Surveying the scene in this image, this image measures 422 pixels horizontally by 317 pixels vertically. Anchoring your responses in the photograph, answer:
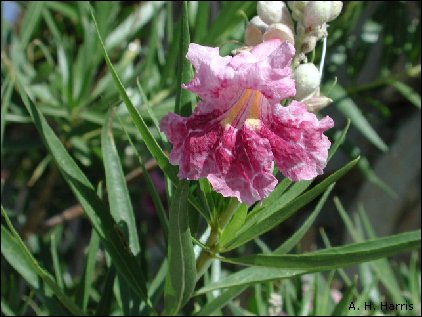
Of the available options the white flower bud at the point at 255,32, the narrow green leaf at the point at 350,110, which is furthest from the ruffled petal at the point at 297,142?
the narrow green leaf at the point at 350,110

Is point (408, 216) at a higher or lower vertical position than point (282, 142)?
lower

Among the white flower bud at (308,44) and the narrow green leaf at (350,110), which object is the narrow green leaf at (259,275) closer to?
the white flower bud at (308,44)

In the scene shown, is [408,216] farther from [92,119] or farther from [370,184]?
[92,119]

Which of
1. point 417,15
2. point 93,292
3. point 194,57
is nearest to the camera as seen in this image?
point 194,57

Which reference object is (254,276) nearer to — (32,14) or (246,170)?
(246,170)

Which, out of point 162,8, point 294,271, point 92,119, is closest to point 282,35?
point 294,271

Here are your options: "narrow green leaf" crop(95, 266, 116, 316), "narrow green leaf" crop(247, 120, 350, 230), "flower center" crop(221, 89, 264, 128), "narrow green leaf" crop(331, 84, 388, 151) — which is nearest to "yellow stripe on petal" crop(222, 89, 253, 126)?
"flower center" crop(221, 89, 264, 128)
